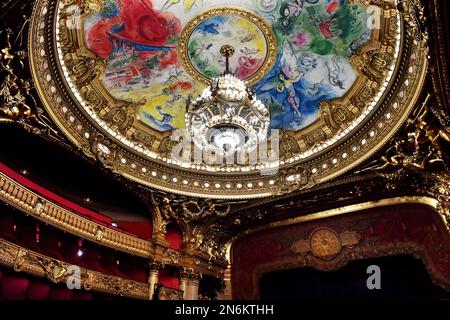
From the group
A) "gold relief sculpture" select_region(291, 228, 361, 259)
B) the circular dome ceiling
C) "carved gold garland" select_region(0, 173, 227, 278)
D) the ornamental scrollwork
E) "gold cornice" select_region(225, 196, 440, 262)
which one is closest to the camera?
the ornamental scrollwork

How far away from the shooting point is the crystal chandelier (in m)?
7.59

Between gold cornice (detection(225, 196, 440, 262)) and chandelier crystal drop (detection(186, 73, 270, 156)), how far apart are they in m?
3.71

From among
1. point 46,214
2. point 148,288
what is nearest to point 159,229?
point 148,288

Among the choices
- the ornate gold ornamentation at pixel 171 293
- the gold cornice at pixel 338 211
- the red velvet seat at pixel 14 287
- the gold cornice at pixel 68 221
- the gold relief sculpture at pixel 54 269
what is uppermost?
the gold cornice at pixel 338 211

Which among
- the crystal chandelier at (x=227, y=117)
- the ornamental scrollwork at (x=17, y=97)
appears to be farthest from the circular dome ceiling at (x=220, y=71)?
the crystal chandelier at (x=227, y=117)

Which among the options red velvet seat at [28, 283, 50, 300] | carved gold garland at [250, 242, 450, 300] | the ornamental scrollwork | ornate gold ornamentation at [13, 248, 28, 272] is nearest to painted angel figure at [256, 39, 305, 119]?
carved gold garland at [250, 242, 450, 300]

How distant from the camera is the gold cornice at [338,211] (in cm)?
900

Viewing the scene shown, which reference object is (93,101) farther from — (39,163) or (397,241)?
(397,241)

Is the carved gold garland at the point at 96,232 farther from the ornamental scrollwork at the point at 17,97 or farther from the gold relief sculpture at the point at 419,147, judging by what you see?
the gold relief sculpture at the point at 419,147

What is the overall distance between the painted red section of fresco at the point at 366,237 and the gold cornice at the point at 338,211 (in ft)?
0.38

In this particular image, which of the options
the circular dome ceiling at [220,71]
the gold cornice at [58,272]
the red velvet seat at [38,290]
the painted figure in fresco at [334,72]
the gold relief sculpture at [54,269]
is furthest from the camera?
the painted figure in fresco at [334,72]

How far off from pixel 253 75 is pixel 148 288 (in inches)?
229

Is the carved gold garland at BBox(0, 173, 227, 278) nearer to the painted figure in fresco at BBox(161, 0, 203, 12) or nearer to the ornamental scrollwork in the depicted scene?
the ornamental scrollwork

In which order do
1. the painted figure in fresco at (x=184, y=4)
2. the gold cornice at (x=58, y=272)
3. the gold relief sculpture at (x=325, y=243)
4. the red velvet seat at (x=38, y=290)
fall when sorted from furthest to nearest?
the gold relief sculpture at (x=325, y=243), the painted figure in fresco at (x=184, y=4), the red velvet seat at (x=38, y=290), the gold cornice at (x=58, y=272)
